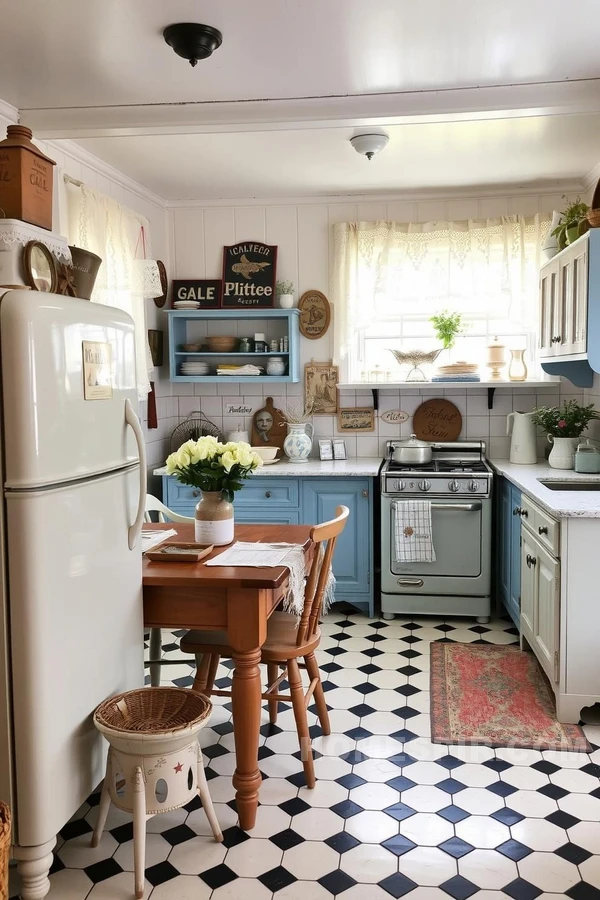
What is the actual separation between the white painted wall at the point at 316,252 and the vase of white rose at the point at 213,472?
2.47m

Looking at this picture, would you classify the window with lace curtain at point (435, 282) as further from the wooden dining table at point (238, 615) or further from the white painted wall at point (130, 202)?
the wooden dining table at point (238, 615)

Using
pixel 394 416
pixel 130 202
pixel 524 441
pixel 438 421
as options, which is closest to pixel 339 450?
pixel 394 416

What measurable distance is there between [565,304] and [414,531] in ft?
4.92

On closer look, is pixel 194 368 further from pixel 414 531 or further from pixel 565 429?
pixel 565 429

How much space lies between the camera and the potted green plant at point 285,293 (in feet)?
16.7

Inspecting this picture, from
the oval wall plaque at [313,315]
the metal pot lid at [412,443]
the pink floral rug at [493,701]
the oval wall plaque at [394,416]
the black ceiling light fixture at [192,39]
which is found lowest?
the pink floral rug at [493,701]

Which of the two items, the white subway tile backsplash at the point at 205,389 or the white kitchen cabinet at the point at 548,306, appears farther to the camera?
the white subway tile backsplash at the point at 205,389

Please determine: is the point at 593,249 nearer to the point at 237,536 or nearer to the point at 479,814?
the point at 237,536

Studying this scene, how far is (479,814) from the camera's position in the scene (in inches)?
101

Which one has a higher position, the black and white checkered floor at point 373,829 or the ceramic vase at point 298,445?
the ceramic vase at point 298,445

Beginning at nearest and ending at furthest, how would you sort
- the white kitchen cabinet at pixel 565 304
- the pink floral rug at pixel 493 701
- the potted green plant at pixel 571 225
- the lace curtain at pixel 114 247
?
1. the pink floral rug at pixel 493 701
2. the white kitchen cabinet at pixel 565 304
3. the potted green plant at pixel 571 225
4. the lace curtain at pixel 114 247

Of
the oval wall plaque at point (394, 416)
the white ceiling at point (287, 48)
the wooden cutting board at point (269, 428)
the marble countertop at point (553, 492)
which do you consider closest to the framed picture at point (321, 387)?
the wooden cutting board at point (269, 428)

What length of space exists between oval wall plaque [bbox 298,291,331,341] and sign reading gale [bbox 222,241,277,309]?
219mm

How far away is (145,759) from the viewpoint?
7.18 feet
